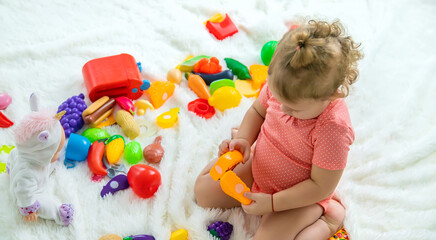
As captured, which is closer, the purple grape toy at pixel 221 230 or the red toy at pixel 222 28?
the purple grape toy at pixel 221 230

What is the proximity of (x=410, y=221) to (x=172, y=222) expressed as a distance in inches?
A: 21.3

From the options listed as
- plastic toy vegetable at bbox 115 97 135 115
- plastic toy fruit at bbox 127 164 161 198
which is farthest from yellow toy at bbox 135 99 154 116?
plastic toy fruit at bbox 127 164 161 198

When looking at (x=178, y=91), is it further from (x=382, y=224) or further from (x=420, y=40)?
(x=420, y=40)

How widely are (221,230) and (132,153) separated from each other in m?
0.31

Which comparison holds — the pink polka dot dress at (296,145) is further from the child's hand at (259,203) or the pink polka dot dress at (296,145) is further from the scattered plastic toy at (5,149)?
the scattered plastic toy at (5,149)

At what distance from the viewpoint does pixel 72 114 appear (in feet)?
3.64

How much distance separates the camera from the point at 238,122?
1.16 metres

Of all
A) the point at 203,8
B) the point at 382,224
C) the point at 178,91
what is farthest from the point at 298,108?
the point at 203,8

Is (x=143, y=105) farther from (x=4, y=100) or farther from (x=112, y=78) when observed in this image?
(x=4, y=100)

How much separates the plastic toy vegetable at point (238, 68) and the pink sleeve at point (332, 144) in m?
0.56

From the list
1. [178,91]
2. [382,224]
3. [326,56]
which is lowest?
[382,224]

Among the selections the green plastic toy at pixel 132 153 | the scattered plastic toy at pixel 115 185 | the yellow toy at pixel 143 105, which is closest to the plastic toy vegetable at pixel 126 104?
the yellow toy at pixel 143 105

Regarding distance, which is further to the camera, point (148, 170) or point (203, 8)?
point (203, 8)

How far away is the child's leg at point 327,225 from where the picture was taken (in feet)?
2.83
